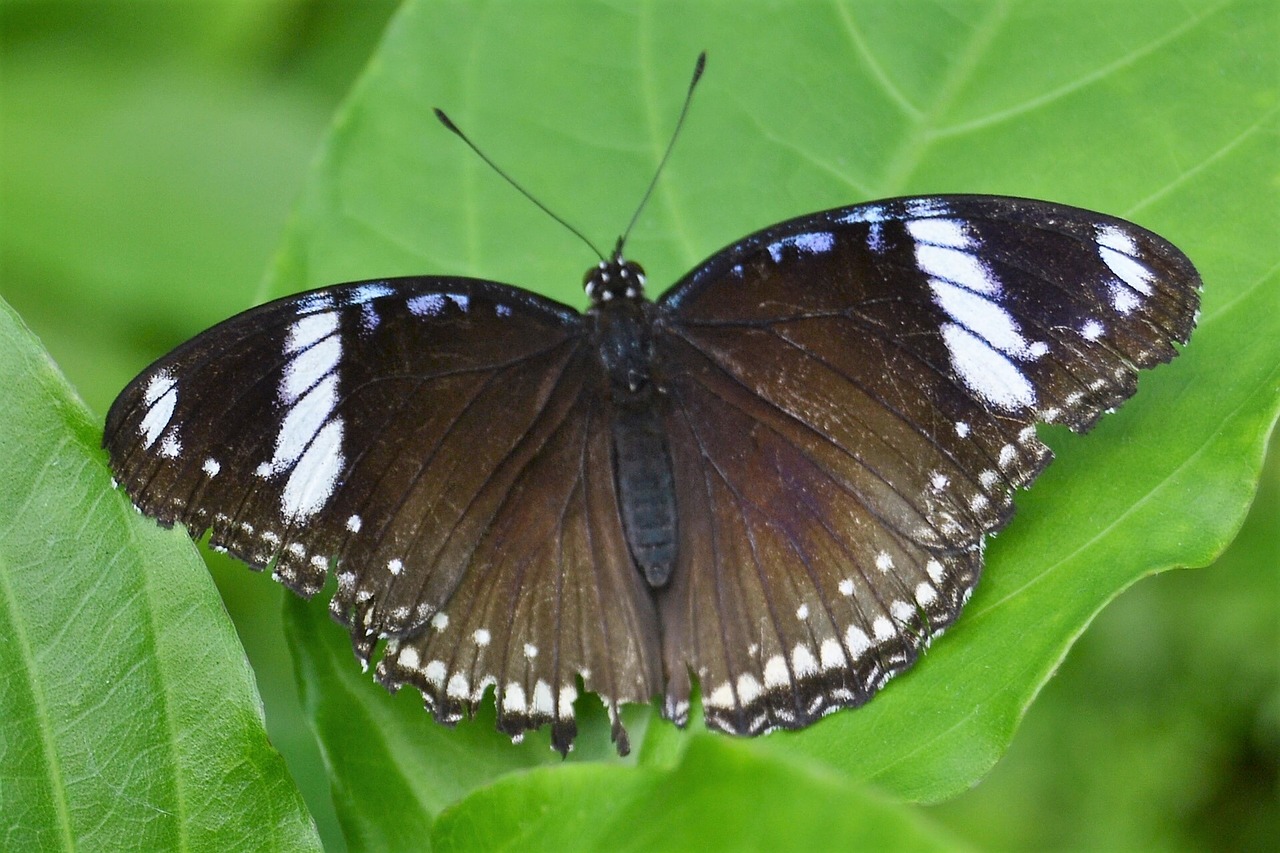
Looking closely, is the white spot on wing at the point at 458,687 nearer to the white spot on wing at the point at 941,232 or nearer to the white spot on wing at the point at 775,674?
the white spot on wing at the point at 775,674

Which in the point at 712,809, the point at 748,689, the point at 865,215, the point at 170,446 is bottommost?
the point at 712,809

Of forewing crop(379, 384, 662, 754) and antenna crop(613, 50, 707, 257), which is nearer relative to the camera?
forewing crop(379, 384, 662, 754)

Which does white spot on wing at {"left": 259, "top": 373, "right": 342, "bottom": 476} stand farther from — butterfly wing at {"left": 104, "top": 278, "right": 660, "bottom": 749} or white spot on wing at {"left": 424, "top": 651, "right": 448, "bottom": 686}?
white spot on wing at {"left": 424, "top": 651, "right": 448, "bottom": 686}

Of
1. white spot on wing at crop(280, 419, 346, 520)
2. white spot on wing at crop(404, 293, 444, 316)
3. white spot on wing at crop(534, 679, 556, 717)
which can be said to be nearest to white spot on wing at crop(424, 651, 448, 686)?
white spot on wing at crop(534, 679, 556, 717)

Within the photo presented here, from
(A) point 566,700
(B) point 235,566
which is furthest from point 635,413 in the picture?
(B) point 235,566

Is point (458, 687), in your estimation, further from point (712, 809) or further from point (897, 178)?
point (897, 178)

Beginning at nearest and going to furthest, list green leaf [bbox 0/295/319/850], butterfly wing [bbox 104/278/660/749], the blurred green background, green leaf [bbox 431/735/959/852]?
green leaf [bbox 431/735/959/852], green leaf [bbox 0/295/319/850], butterfly wing [bbox 104/278/660/749], the blurred green background

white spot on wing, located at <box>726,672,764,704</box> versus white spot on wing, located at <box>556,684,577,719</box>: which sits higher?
white spot on wing, located at <box>556,684,577,719</box>

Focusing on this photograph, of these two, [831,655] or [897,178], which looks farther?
[897,178]
